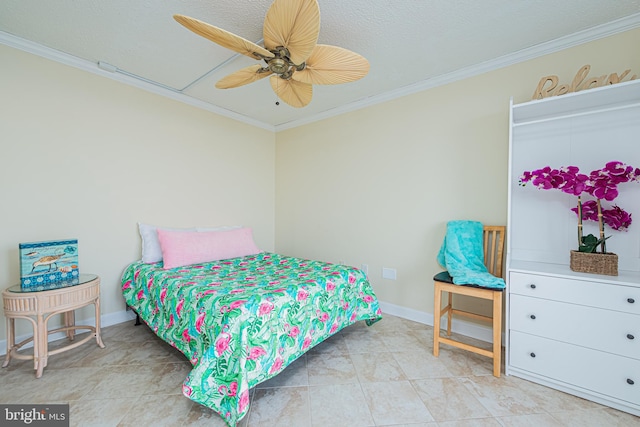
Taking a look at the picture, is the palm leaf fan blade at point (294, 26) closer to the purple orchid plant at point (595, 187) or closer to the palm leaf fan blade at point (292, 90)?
the palm leaf fan blade at point (292, 90)

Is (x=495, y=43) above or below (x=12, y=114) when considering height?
above

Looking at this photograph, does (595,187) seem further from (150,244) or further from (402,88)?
(150,244)

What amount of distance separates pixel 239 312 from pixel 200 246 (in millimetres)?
1465

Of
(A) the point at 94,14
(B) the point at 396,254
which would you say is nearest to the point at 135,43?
(A) the point at 94,14

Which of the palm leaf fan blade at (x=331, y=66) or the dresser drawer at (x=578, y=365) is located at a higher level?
the palm leaf fan blade at (x=331, y=66)

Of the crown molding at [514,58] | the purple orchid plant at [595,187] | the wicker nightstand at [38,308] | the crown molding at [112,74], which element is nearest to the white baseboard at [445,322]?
the purple orchid plant at [595,187]

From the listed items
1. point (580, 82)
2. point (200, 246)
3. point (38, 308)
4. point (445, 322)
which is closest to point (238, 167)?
point (200, 246)

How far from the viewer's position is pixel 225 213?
3438mm

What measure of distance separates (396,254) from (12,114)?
363cm

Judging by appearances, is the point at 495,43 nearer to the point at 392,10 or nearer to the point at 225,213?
the point at 392,10

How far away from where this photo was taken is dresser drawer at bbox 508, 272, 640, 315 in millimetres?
1448

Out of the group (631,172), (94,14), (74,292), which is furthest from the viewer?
(74,292)

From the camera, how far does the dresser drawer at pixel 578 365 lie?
143 centimetres

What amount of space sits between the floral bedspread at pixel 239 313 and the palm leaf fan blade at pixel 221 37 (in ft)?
4.86
